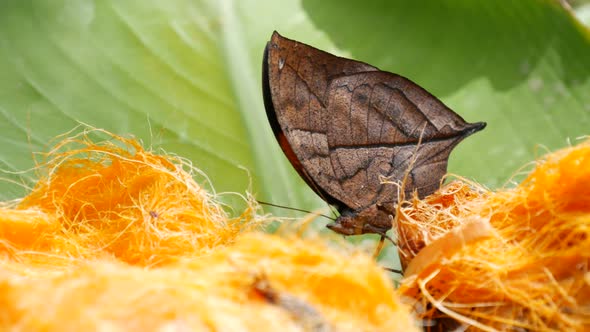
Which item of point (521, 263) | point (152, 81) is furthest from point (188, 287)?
point (152, 81)

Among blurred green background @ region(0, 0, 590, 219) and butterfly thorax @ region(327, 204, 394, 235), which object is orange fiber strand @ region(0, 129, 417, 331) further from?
blurred green background @ region(0, 0, 590, 219)

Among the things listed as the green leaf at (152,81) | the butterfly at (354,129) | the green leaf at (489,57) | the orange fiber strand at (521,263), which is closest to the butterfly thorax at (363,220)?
the butterfly at (354,129)

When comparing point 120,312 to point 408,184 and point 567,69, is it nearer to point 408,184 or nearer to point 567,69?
point 408,184

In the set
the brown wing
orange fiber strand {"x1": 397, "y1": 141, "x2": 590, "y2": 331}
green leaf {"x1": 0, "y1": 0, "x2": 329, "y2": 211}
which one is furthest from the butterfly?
green leaf {"x1": 0, "y1": 0, "x2": 329, "y2": 211}

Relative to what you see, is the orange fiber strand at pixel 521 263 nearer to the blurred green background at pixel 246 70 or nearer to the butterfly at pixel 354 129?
the butterfly at pixel 354 129

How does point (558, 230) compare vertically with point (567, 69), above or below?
below

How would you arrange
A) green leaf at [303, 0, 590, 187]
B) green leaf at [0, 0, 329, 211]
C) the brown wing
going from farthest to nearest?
green leaf at [303, 0, 590, 187], green leaf at [0, 0, 329, 211], the brown wing

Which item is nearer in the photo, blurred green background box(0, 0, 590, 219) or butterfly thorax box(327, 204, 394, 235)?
butterfly thorax box(327, 204, 394, 235)

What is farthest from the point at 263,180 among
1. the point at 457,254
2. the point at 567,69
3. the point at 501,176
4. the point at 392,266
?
the point at 567,69
